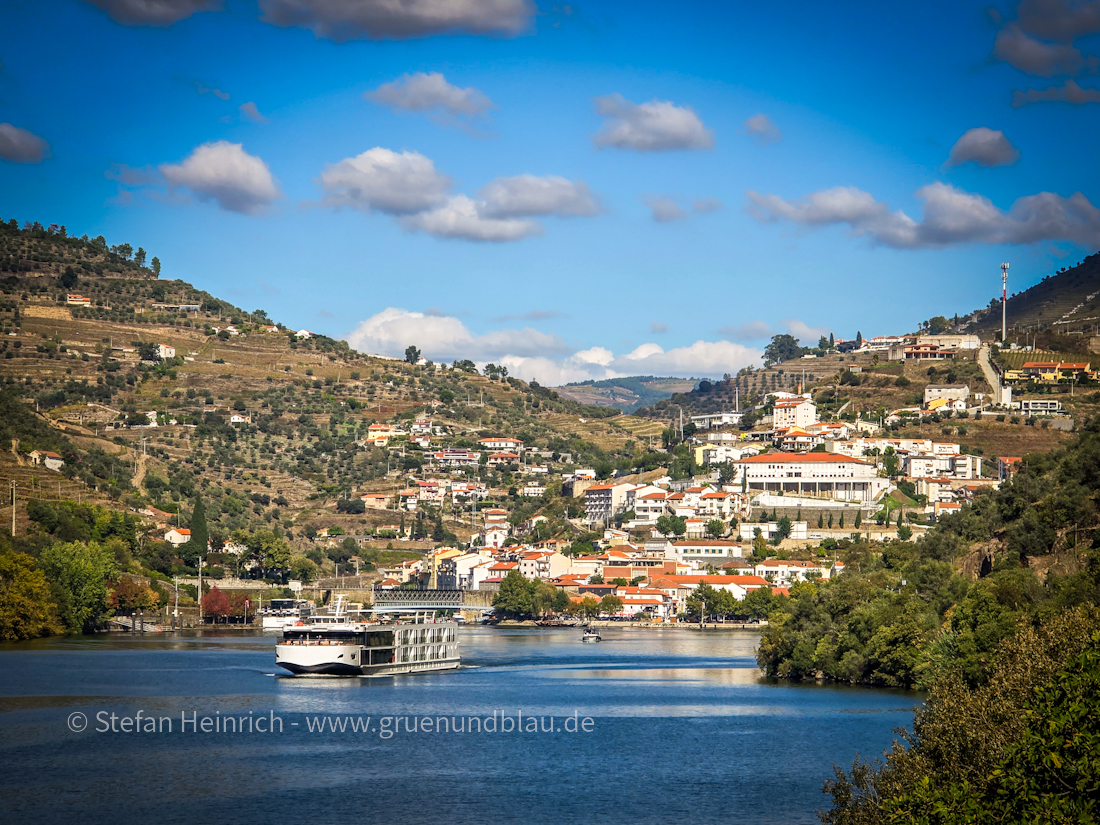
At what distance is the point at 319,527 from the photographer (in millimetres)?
131875

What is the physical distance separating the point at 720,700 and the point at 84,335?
133m

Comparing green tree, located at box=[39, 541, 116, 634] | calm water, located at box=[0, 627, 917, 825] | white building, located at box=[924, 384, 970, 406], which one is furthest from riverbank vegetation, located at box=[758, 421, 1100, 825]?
white building, located at box=[924, 384, 970, 406]

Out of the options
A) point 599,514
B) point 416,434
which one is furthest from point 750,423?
point 416,434

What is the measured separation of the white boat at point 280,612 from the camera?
8963cm

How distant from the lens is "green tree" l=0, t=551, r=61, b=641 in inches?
2685

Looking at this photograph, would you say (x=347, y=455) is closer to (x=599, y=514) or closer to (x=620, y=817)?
(x=599, y=514)

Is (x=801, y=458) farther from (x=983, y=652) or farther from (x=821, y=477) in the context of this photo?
(x=983, y=652)

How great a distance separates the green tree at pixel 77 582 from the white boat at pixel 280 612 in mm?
12300

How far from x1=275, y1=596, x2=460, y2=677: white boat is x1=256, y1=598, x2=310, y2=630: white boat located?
76.3ft

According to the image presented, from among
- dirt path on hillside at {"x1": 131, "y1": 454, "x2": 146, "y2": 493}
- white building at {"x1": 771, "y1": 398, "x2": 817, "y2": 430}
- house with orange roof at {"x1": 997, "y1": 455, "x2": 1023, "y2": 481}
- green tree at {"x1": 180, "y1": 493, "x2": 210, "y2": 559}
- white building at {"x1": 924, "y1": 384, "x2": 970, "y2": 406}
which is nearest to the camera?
green tree at {"x1": 180, "y1": 493, "x2": 210, "y2": 559}

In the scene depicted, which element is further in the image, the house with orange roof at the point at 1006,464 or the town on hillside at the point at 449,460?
the house with orange roof at the point at 1006,464

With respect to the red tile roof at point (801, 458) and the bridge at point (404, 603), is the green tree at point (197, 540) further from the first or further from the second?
the red tile roof at point (801, 458)

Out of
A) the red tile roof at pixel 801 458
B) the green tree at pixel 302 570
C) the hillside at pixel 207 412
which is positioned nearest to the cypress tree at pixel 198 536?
the hillside at pixel 207 412

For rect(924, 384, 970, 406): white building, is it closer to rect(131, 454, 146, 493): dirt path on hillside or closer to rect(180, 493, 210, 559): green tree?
rect(180, 493, 210, 559): green tree
